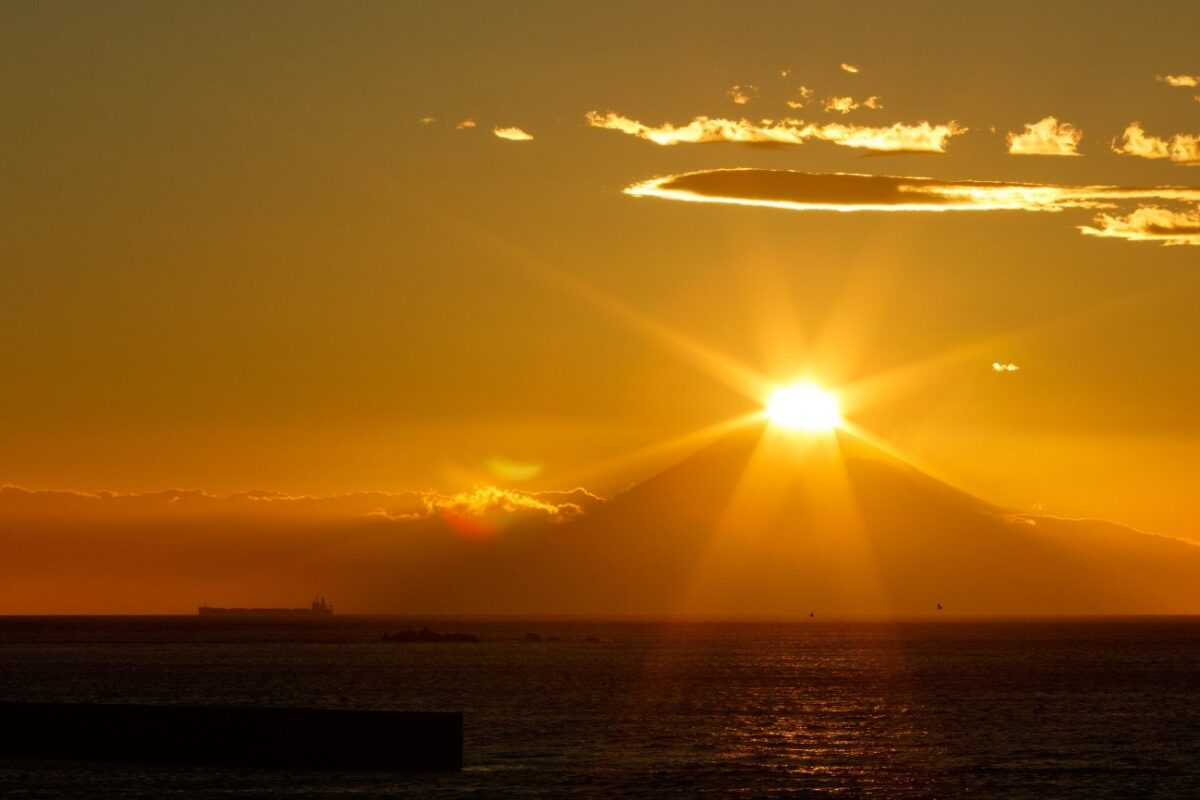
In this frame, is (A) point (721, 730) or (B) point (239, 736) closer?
(B) point (239, 736)

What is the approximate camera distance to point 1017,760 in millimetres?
79312

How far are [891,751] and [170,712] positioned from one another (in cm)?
3593

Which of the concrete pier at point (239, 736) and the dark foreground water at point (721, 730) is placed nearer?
the dark foreground water at point (721, 730)

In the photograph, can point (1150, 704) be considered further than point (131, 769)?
Yes

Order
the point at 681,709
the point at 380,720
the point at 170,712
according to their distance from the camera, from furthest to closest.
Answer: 1. the point at 681,709
2. the point at 170,712
3. the point at 380,720

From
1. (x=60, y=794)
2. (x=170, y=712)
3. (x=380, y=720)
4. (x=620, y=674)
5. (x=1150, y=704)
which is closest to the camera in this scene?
(x=60, y=794)

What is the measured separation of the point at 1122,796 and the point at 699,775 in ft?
58.3

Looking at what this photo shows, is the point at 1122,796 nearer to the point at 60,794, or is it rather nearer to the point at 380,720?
the point at 380,720

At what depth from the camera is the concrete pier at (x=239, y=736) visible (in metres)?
70.6

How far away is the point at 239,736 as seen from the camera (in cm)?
7356

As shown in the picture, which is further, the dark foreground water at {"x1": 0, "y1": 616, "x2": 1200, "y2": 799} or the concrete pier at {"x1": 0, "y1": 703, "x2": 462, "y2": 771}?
the concrete pier at {"x1": 0, "y1": 703, "x2": 462, "y2": 771}

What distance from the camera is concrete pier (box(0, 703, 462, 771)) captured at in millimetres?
70625

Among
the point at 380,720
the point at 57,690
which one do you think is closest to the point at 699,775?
the point at 380,720

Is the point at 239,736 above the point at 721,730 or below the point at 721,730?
above
